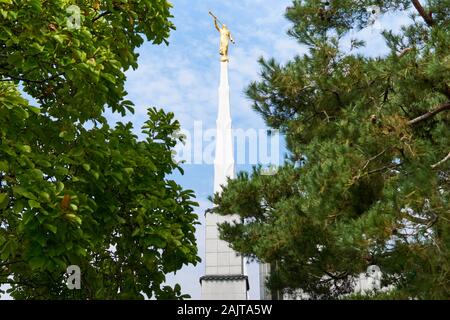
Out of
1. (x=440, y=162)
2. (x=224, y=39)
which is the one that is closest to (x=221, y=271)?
(x=224, y=39)

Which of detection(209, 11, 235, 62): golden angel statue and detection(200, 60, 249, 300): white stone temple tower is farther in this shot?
detection(209, 11, 235, 62): golden angel statue

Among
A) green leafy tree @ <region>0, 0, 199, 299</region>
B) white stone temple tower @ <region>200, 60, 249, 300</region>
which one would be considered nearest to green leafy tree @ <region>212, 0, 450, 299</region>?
green leafy tree @ <region>0, 0, 199, 299</region>

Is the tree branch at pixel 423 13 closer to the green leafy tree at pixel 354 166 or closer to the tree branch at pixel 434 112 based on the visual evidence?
the green leafy tree at pixel 354 166

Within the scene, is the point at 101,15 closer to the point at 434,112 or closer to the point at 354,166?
the point at 354,166

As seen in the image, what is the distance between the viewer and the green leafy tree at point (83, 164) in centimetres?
764

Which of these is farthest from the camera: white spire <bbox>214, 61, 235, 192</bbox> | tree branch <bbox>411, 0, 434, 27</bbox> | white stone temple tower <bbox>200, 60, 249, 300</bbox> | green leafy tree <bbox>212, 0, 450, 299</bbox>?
white spire <bbox>214, 61, 235, 192</bbox>

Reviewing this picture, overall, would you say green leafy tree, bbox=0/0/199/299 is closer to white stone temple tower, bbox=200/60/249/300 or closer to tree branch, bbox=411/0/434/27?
tree branch, bbox=411/0/434/27

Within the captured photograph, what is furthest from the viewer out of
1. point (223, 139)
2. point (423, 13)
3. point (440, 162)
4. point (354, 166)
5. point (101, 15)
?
point (223, 139)

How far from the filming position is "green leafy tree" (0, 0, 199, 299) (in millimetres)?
7641

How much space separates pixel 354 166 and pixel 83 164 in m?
3.62

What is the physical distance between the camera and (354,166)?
27.0 ft

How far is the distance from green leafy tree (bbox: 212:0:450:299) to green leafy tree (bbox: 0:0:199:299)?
6.58 ft

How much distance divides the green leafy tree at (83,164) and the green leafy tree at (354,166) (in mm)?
2004

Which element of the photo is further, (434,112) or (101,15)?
(101,15)
